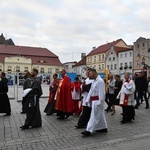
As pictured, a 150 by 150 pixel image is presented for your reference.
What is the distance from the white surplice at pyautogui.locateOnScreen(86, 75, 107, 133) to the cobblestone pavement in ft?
0.84

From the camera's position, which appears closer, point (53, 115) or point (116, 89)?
point (53, 115)

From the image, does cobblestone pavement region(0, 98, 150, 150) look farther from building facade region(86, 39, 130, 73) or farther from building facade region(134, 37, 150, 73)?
building facade region(86, 39, 130, 73)

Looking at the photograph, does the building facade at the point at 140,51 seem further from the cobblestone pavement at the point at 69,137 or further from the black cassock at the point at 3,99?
the cobblestone pavement at the point at 69,137

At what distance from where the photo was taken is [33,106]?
21.8 ft

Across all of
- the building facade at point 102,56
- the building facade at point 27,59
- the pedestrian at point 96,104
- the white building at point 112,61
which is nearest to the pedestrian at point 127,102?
the pedestrian at point 96,104

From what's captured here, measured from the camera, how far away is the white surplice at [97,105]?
5922 millimetres

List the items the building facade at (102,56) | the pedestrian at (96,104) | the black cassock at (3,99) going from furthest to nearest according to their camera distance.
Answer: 1. the building facade at (102,56)
2. the black cassock at (3,99)
3. the pedestrian at (96,104)

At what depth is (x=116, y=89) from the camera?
962 cm

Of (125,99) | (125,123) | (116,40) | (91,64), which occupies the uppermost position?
(116,40)

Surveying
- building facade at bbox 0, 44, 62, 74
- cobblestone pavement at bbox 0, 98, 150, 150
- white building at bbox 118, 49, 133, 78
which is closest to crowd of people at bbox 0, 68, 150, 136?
cobblestone pavement at bbox 0, 98, 150, 150

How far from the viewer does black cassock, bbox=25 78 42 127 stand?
21.7ft

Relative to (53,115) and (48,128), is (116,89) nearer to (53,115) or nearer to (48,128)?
(53,115)

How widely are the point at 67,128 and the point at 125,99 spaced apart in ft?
7.57

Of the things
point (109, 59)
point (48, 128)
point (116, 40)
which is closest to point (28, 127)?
point (48, 128)
